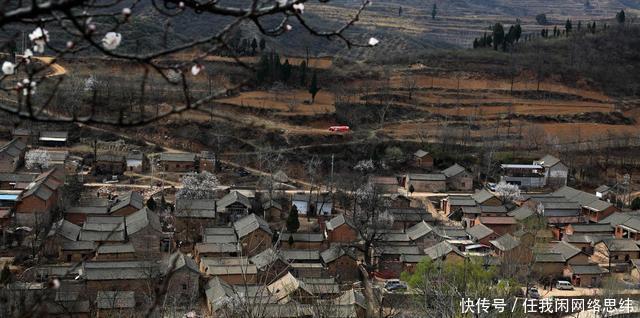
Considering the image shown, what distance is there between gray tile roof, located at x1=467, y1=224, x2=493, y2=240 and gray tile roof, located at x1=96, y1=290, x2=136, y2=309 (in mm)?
9585

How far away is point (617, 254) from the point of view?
734 inches

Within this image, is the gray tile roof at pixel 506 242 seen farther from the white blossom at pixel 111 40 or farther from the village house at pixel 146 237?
the white blossom at pixel 111 40

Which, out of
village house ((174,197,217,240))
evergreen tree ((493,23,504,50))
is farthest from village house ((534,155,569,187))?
evergreen tree ((493,23,504,50))

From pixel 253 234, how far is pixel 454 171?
953cm

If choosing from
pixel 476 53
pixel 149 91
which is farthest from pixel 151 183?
pixel 476 53

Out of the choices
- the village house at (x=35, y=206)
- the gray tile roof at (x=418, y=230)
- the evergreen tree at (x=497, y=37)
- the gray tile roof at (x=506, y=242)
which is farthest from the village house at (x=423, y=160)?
the evergreen tree at (x=497, y=37)

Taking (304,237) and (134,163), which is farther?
(134,163)

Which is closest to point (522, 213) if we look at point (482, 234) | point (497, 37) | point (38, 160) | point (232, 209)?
point (482, 234)

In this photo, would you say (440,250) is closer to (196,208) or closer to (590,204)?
(196,208)

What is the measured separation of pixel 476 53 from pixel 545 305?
1069 inches

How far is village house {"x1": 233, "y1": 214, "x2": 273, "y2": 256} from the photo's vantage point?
1772 cm

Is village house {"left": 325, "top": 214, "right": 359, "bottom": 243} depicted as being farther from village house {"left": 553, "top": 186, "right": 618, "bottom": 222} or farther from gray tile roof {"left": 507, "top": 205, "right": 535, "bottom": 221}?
village house {"left": 553, "top": 186, "right": 618, "bottom": 222}

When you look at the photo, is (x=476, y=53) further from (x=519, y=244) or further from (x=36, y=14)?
(x=36, y=14)

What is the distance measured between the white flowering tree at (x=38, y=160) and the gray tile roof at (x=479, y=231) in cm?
1258
